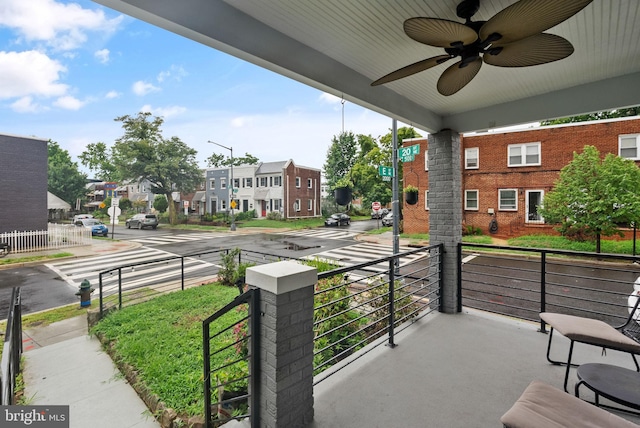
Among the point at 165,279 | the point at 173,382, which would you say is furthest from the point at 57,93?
the point at 173,382

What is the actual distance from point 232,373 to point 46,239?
1343cm

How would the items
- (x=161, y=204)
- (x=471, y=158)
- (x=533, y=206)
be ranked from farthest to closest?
(x=161, y=204)
(x=471, y=158)
(x=533, y=206)

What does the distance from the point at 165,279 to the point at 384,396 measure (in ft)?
21.1

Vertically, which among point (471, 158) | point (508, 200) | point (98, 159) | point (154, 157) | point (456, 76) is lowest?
point (508, 200)

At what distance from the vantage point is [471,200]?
13.6 metres

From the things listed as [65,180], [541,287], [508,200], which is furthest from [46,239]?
[65,180]

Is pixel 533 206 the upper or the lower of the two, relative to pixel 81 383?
upper

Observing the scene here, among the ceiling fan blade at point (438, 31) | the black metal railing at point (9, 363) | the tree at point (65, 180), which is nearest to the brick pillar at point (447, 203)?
the ceiling fan blade at point (438, 31)

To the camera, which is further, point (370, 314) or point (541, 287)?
point (541, 287)

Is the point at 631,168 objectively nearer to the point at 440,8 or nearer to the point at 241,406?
the point at 440,8

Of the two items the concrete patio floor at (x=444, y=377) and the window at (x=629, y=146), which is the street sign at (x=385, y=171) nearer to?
the concrete patio floor at (x=444, y=377)

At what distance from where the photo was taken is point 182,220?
25.0 metres

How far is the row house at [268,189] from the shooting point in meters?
24.7

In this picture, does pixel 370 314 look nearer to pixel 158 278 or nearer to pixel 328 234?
pixel 158 278
